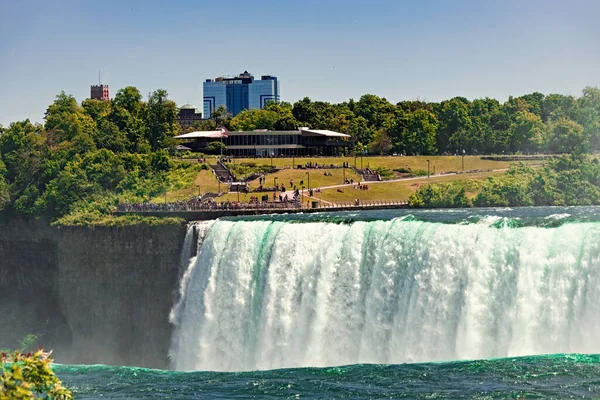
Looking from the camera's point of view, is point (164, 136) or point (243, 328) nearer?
point (243, 328)

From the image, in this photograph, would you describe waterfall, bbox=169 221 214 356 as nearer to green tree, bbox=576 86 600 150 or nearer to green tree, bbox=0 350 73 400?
green tree, bbox=0 350 73 400

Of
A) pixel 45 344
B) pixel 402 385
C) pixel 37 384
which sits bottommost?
pixel 45 344

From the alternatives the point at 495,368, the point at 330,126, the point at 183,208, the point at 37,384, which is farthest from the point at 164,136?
the point at 37,384

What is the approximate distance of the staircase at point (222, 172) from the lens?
108762 mm

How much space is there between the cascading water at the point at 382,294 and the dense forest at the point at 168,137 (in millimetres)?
20959

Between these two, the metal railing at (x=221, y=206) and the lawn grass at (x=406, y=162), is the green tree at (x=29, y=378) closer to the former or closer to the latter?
the metal railing at (x=221, y=206)

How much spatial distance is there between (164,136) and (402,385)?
3427 inches

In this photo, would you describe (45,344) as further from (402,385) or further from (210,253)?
(402,385)

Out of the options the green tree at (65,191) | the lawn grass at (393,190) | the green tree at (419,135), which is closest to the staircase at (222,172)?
the lawn grass at (393,190)

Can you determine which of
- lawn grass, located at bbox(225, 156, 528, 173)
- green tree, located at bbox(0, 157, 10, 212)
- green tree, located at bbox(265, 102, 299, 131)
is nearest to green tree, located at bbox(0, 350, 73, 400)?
green tree, located at bbox(0, 157, 10, 212)

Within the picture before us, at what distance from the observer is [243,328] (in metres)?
66.0

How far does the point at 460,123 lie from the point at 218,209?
6096cm

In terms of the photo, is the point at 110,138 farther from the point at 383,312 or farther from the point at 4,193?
the point at 383,312

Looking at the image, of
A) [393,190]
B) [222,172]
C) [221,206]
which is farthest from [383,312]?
[222,172]
